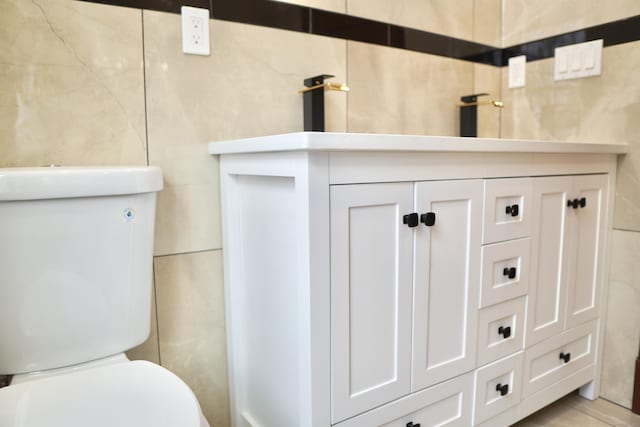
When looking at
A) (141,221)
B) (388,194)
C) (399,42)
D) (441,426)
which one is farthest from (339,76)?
(441,426)

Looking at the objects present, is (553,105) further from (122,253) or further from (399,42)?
(122,253)

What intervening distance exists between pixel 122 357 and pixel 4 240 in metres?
0.33

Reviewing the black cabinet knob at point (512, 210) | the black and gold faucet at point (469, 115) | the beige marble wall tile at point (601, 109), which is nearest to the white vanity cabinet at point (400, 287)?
the black cabinet knob at point (512, 210)

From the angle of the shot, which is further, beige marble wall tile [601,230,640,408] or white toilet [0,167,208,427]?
beige marble wall tile [601,230,640,408]

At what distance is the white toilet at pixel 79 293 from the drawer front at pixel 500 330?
2.48 ft

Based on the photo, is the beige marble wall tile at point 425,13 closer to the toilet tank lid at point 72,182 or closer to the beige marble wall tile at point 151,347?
the toilet tank lid at point 72,182

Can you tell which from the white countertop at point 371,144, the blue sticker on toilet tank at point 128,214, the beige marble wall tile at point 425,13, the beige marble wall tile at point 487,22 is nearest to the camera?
the white countertop at point 371,144

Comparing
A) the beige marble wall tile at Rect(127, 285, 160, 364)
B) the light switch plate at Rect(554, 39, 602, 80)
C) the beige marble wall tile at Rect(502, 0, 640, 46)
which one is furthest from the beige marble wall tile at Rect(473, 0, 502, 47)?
the beige marble wall tile at Rect(127, 285, 160, 364)

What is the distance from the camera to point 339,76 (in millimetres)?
1364

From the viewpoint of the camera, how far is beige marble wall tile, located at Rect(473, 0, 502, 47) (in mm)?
1698

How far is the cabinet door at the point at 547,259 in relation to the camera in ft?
4.12

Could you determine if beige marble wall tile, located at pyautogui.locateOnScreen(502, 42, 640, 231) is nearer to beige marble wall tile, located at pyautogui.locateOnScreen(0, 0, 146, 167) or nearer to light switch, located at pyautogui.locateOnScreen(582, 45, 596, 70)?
light switch, located at pyautogui.locateOnScreen(582, 45, 596, 70)

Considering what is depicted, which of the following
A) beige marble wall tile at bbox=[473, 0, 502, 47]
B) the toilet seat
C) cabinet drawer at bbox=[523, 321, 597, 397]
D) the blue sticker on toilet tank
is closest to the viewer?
the toilet seat

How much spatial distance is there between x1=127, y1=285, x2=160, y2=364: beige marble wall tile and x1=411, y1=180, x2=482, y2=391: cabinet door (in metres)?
0.63
